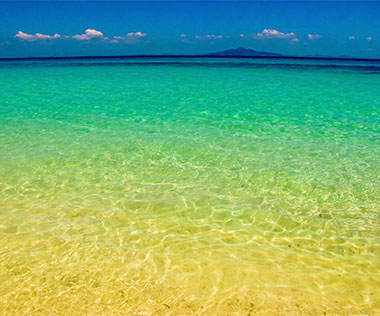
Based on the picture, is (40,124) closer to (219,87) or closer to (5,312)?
(5,312)

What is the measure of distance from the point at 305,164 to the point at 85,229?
4.23 m

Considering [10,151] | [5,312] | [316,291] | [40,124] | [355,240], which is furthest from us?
[40,124]

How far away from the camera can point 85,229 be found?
3879mm

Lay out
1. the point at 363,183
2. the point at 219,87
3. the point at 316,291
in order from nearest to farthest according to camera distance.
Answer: the point at 316,291 < the point at 363,183 < the point at 219,87

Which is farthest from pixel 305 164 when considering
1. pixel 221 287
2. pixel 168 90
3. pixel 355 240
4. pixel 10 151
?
pixel 168 90

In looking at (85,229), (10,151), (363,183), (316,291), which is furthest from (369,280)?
(10,151)

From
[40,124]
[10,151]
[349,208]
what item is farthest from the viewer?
[40,124]

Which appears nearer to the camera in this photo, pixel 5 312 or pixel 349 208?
pixel 5 312

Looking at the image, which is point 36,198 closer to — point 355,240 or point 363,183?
point 355,240

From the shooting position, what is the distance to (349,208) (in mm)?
4523

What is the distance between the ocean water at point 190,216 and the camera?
2.81 m

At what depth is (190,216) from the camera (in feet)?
13.9

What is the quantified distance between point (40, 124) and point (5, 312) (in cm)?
746

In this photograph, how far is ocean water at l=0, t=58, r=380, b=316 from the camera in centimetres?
281
